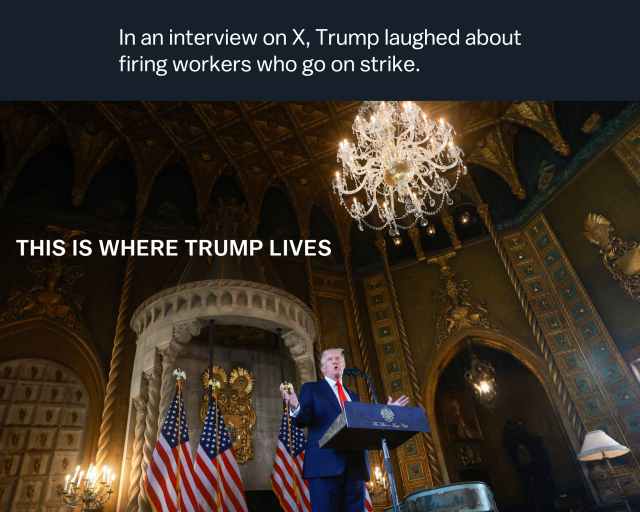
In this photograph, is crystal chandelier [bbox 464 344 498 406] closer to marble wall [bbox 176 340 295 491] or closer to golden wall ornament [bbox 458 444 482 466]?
golden wall ornament [bbox 458 444 482 466]

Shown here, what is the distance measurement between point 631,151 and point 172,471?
36.7 ft

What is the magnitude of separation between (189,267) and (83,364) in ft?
10.3

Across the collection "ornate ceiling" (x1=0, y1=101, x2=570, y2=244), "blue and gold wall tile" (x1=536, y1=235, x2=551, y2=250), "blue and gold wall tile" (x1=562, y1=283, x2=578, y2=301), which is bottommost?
"blue and gold wall tile" (x1=562, y1=283, x2=578, y2=301)

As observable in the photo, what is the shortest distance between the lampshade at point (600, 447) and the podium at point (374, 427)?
703 cm

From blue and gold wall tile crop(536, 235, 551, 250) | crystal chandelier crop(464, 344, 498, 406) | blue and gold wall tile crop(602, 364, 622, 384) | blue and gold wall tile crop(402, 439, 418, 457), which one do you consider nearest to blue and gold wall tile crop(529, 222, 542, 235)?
blue and gold wall tile crop(536, 235, 551, 250)

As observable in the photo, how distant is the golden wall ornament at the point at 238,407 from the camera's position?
855 centimetres

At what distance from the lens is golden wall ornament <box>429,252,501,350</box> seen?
1211cm

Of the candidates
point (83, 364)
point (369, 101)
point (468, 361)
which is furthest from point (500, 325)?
point (83, 364)

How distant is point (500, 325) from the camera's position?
1177 centimetres

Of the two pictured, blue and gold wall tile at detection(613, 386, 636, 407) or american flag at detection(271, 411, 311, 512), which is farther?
blue and gold wall tile at detection(613, 386, 636, 407)

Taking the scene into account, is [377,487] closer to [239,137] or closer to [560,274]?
[560,274]

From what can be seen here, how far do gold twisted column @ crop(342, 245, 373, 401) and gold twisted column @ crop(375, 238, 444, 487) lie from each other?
42.0 inches

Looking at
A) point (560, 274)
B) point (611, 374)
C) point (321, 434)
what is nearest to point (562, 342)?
point (611, 374)

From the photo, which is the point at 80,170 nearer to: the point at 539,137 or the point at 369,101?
the point at 369,101
